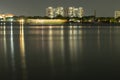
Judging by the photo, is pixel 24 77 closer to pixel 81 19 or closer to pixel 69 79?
pixel 69 79

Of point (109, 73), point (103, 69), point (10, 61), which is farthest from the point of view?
point (10, 61)

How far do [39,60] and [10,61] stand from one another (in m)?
1.11

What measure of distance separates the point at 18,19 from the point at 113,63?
504 ft

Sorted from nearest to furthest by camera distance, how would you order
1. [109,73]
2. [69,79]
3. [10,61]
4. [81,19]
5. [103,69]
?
[69,79] → [109,73] → [103,69] → [10,61] → [81,19]

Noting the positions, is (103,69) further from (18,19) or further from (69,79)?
(18,19)

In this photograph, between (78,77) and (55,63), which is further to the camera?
(55,63)

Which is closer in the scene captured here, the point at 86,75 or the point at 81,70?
the point at 86,75

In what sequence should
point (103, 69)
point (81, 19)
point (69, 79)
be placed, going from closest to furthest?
point (69, 79) → point (103, 69) → point (81, 19)

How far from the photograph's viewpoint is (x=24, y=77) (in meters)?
11.3

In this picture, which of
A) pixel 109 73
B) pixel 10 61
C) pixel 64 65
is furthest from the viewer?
pixel 10 61

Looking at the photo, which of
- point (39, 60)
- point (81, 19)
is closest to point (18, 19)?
point (81, 19)

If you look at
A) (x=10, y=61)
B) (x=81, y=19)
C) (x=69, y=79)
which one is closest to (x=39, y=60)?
(x=10, y=61)

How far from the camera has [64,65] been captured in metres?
13.7

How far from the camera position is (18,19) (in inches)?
6540
